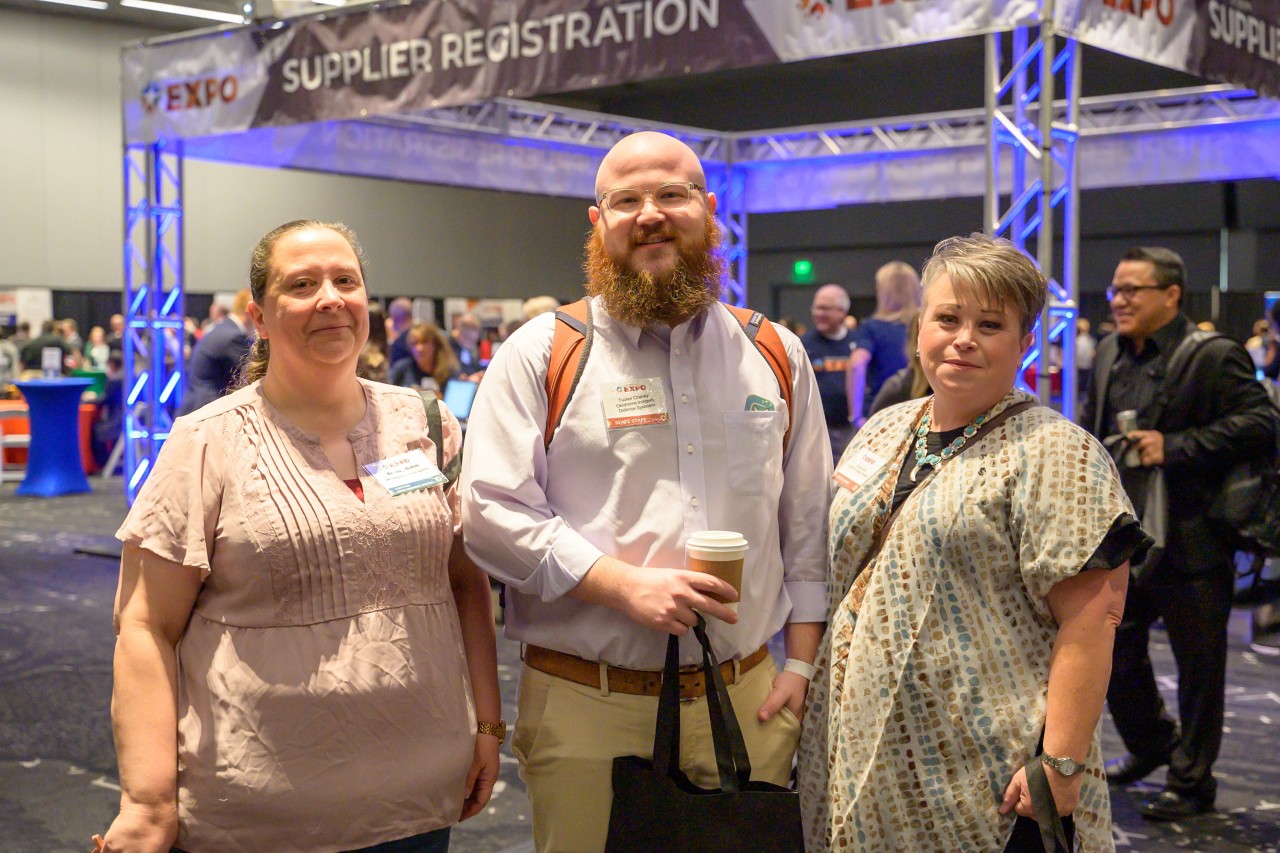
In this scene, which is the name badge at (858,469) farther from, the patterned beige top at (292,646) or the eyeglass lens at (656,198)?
the patterned beige top at (292,646)

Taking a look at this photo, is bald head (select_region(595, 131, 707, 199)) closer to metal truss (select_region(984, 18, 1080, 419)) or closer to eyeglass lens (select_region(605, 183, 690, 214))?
eyeglass lens (select_region(605, 183, 690, 214))

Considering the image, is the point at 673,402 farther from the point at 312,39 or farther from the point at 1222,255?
the point at 1222,255

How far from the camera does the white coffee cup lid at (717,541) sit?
5.93ft

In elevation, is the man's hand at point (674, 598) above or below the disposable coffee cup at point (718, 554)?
below

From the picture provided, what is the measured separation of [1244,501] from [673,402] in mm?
2335

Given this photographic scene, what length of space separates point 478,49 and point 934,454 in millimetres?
4143

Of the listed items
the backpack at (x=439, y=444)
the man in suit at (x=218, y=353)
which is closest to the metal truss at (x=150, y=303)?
the man in suit at (x=218, y=353)

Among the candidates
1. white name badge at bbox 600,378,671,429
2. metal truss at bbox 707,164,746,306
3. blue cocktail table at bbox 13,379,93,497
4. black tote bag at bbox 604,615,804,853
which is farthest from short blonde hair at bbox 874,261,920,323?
blue cocktail table at bbox 13,379,93,497

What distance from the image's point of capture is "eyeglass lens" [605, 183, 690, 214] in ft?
6.59

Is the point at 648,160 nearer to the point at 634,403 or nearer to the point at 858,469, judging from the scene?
the point at 634,403

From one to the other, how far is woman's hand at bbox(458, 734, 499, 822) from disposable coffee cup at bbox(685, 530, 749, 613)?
48 cm

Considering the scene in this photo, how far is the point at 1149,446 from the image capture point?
3652mm

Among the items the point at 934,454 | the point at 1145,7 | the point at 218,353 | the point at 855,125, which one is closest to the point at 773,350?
the point at 934,454

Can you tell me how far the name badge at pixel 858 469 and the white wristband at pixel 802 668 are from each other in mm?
306
